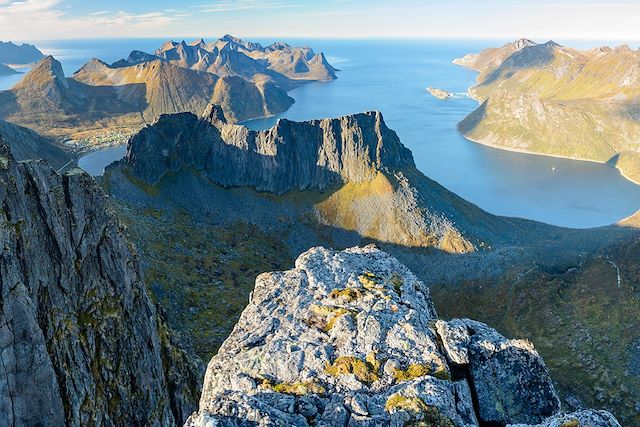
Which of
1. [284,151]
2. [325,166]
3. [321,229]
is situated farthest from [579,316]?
[284,151]

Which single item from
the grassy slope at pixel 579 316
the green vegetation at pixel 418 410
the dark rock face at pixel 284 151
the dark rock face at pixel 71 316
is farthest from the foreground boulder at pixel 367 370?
the dark rock face at pixel 284 151

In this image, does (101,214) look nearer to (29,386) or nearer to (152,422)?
(29,386)

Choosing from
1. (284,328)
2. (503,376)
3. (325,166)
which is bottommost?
(325,166)

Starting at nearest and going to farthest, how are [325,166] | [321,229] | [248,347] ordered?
[248,347]
[321,229]
[325,166]

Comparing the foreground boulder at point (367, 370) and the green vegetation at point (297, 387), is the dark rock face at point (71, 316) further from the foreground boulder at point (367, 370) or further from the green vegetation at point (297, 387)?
the green vegetation at point (297, 387)

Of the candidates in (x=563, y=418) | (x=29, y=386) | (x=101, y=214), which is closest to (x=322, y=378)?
(x=563, y=418)

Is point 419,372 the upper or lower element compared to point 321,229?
upper

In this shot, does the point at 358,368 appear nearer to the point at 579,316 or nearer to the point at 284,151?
the point at 579,316
